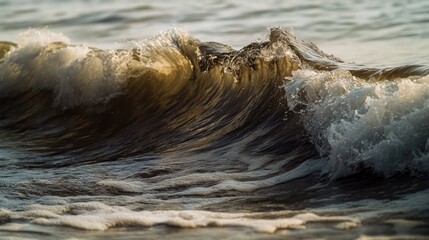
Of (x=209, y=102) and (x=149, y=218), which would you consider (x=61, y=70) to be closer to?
(x=209, y=102)

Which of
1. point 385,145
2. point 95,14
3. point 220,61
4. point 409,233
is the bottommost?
point 409,233

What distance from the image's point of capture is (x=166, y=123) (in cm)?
905

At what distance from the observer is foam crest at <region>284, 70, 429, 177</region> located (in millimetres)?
5656

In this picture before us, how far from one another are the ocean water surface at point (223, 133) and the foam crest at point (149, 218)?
0.05 feet

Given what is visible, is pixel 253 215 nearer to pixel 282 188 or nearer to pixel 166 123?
pixel 282 188

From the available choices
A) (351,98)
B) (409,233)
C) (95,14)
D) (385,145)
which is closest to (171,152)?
(351,98)

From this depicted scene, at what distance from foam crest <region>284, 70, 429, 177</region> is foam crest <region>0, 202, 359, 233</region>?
864 millimetres

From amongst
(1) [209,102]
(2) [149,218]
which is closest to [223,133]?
(1) [209,102]

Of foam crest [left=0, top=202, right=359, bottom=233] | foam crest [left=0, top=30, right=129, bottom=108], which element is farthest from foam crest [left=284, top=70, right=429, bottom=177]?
foam crest [left=0, top=30, right=129, bottom=108]

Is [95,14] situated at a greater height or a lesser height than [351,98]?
greater

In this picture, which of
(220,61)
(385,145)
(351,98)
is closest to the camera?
(385,145)

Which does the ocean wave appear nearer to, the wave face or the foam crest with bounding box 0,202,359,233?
the wave face

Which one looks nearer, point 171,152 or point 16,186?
point 16,186

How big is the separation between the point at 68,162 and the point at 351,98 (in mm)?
2698
